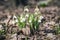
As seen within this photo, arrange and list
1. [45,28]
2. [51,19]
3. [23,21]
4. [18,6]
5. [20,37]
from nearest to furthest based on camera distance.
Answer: [20,37] → [23,21] → [45,28] → [51,19] → [18,6]

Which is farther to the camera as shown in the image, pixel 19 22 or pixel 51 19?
pixel 51 19

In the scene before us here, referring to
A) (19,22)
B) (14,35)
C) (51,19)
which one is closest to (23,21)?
(19,22)

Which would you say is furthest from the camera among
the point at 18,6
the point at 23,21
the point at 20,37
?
the point at 18,6

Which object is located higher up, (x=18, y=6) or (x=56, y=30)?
(x=18, y=6)

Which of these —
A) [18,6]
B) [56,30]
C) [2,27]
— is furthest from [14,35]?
[18,6]

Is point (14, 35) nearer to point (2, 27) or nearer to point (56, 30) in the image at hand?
point (2, 27)

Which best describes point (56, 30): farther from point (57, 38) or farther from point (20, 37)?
point (20, 37)

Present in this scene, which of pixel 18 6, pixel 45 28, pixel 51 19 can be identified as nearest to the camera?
pixel 45 28

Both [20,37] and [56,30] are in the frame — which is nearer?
[20,37]

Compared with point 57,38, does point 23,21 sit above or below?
above
